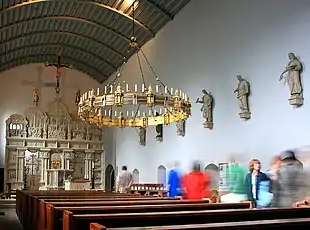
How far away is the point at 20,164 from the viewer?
65.1ft

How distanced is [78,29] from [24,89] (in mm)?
5450

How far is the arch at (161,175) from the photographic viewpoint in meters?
14.2

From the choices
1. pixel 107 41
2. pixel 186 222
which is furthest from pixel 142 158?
pixel 186 222

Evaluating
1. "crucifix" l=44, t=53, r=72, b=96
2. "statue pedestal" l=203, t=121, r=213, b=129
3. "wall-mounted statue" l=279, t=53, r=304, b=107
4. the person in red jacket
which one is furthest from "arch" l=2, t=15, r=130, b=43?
"wall-mounted statue" l=279, t=53, r=304, b=107

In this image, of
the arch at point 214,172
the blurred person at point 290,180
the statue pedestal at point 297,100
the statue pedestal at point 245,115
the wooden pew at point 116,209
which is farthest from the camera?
the arch at point 214,172

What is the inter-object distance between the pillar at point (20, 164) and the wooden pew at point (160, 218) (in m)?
16.6

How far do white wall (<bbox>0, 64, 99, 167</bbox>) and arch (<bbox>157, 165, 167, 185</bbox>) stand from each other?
8350 mm

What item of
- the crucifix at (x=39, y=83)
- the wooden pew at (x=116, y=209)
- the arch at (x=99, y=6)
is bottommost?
the wooden pew at (x=116, y=209)

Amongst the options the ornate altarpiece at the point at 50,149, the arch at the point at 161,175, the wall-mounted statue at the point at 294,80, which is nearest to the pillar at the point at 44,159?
the ornate altarpiece at the point at 50,149

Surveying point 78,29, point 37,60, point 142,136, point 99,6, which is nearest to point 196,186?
point 142,136

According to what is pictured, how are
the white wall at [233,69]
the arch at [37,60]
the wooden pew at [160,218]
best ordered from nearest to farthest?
the wooden pew at [160,218], the white wall at [233,69], the arch at [37,60]

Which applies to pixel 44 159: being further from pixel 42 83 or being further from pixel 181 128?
pixel 181 128

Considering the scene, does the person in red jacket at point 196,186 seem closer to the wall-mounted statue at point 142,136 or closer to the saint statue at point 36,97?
the wall-mounted statue at point 142,136

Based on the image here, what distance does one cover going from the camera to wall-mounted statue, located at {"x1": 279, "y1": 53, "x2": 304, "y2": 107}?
8.00 metres
